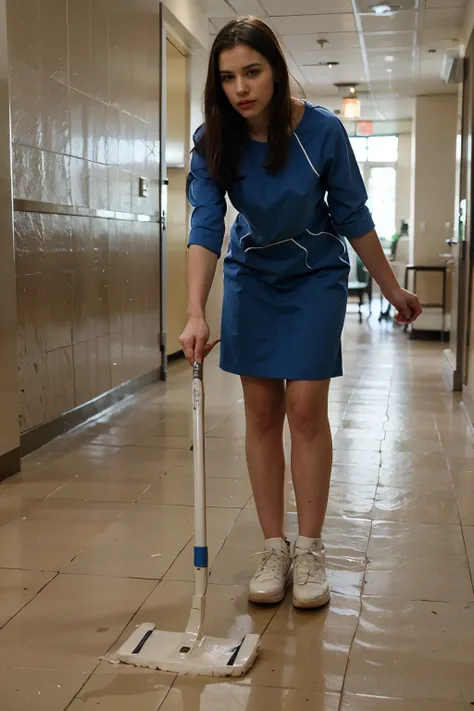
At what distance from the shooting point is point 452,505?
8.99ft

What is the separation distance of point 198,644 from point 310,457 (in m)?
0.53

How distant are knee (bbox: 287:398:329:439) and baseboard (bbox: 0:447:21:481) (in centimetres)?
144

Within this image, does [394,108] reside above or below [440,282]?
above

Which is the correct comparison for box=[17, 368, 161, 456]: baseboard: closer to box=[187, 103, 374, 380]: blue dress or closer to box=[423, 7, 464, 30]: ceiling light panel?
box=[187, 103, 374, 380]: blue dress

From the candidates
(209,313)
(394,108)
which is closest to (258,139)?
(209,313)

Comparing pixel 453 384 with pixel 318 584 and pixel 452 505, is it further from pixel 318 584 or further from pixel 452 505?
pixel 318 584

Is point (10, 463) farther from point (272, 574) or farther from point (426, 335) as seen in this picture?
point (426, 335)

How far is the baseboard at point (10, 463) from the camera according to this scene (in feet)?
9.92

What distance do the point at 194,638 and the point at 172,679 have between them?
0.32ft

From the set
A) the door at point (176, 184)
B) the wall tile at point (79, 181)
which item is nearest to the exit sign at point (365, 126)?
the door at point (176, 184)

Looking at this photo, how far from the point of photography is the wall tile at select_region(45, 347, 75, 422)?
364 cm

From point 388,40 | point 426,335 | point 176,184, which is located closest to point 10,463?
point 176,184

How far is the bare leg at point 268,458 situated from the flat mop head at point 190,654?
401 millimetres

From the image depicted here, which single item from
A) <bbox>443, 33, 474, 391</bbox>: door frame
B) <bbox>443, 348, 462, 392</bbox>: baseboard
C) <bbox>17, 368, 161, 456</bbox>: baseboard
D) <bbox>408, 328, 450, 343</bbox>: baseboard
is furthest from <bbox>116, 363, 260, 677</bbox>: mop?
<bbox>408, 328, 450, 343</bbox>: baseboard
